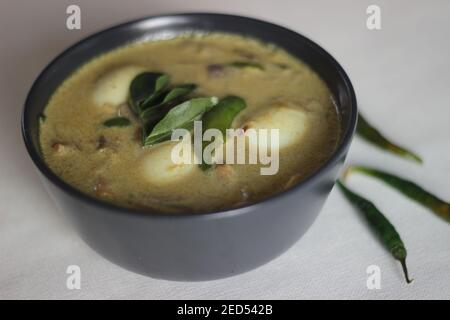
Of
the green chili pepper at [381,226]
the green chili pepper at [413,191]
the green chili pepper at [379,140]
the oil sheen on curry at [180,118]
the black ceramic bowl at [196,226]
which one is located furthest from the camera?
the green chili pepper at [379,140]

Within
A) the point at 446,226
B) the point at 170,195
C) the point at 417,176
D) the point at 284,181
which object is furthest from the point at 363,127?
the point at 170,195

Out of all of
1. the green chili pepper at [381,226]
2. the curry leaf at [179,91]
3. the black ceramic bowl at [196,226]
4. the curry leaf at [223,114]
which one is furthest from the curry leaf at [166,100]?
the green chili pepper at [381,226]

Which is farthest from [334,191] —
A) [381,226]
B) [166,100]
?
[166,100]

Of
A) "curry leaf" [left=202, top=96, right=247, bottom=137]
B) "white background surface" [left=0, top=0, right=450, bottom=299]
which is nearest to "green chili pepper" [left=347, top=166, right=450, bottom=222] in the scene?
"white background surface" [left=0, top=0, right=450, bottom=299]

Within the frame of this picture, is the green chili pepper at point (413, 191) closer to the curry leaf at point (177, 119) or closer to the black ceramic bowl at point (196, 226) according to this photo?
the black ceramic bowl at point (196, 226)

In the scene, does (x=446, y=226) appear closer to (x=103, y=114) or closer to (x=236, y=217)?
(x=236, y=217)
